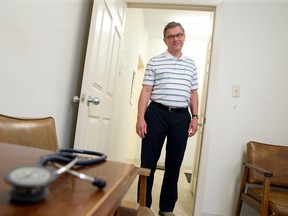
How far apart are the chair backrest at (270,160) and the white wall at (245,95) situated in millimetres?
149

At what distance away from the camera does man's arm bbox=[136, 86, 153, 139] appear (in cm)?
181

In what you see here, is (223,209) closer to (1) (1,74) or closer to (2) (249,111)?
(2) (249,111)

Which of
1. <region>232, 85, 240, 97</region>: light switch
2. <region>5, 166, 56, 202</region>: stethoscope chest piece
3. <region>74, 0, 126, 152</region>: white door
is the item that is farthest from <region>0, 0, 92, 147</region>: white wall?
<region>232, 85, 240, 97</region>: light switch

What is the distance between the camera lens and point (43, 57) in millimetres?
1235

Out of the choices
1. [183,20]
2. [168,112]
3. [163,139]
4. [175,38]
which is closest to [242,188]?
[163,139]

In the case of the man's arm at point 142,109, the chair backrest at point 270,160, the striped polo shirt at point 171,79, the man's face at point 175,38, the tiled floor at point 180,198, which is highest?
the man's face at point 175,38

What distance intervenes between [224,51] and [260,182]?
1098mm

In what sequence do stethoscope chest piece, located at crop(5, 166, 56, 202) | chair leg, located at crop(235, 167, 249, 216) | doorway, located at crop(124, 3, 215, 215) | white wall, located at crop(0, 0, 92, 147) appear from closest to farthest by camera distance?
stethoscope chest piece, located at crop(5, 166, 56, 202), white wall, located at crop(0, 0, 92, 147), chair leg, located at crop(235, 167, 249, 216), doorway, located at crop(124, 3, 215, 215)

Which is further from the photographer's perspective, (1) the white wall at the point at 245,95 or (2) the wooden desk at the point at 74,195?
(1) the white wall at the point at 245,95


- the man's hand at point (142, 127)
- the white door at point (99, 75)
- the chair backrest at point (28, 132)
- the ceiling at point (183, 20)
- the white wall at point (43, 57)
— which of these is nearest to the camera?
the chair backrest at point (28, 132)

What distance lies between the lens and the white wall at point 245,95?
2092 mm

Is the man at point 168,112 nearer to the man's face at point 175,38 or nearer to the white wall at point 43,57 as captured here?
the man's face at point 175,38

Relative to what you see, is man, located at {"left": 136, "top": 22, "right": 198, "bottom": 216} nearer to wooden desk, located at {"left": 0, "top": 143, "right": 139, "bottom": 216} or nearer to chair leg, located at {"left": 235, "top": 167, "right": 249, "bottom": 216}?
chair leg, located at {"left": 235, "top": 167, "right": 249, "bottom": 216}

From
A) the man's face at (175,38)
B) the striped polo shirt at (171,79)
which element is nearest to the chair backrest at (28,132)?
the striped polo shirt at (171,79)
